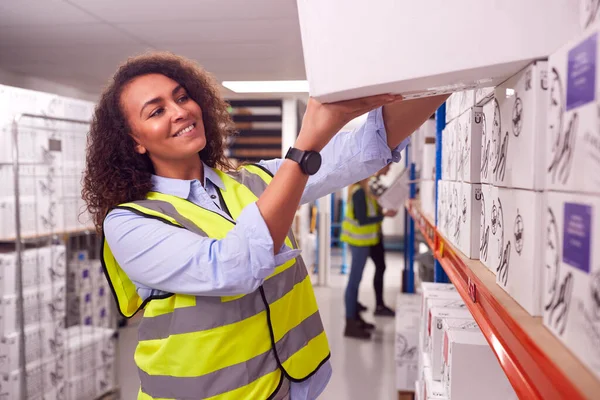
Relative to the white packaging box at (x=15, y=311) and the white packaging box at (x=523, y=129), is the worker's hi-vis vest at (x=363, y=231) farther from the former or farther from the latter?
the white packaging box at (x=523, y=129)

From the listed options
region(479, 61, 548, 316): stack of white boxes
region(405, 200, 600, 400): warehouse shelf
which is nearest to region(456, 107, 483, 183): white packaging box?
region(479, 61, 548, 316): stack of white boxes

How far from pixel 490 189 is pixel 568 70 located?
0.47 metres

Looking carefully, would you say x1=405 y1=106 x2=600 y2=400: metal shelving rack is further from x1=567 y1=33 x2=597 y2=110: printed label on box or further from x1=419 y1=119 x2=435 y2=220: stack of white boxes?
x1=419 y1=119 x2=435 y2=220: stack of white boxes

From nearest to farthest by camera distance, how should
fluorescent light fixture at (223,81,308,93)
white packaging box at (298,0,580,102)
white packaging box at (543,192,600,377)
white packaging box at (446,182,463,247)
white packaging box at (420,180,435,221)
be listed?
white packaging box at (543,192,600,377), white packaging box at (298,0,580,102), white packaging box at (446,182,463,247), white packaging box at (420,180,435,221), fluorescent light fixture at (223,81,308,93)

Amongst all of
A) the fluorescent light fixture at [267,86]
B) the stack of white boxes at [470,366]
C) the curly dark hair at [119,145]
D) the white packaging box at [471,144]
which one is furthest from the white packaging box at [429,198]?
the fluorescent light fixture at [267,86]

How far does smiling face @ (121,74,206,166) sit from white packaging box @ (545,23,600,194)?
34.2 inches

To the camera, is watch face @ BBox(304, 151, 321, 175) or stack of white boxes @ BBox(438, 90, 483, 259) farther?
stack of white boxes @ BBox(438, 90, 483, 259)

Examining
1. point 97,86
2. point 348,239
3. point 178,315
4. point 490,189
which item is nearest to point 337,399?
point 348,239

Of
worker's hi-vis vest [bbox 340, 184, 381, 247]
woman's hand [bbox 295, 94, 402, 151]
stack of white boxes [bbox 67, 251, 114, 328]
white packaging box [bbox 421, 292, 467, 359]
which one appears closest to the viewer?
woman's hand [bbox 295, 94, 402, 151]

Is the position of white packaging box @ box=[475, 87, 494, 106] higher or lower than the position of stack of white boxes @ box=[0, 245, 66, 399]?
higher

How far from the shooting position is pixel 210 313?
4.13ft

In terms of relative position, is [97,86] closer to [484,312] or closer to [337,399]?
[337,399]

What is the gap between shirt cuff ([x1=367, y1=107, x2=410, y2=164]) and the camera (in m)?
1.28

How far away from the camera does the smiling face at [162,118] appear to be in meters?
1.29
